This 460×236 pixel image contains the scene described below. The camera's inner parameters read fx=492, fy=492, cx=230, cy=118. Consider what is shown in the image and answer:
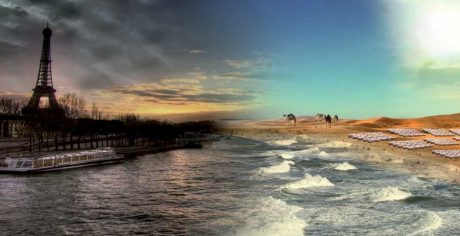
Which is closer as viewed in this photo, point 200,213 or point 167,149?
point 200,213

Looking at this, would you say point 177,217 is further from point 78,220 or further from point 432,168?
point 432,168

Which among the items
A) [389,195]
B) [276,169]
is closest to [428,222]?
[389,195]

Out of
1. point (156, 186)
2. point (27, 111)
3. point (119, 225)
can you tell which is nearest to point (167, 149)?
point (27, 111)

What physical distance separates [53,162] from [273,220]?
41.1m

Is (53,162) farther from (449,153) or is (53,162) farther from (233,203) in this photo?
(449,153)

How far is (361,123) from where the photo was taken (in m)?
132

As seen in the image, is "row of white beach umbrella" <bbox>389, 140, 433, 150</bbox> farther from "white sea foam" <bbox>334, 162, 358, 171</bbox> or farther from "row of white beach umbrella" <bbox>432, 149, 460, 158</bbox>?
"white sea foam" <bbox>334, 162, 358, 171</bbox>

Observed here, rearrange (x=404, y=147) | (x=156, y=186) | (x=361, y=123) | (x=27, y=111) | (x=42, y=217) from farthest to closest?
(x=361, y=123), (x=27, y=111), (x=404, y=147), (x=156, y=186), (x=42, y=217)

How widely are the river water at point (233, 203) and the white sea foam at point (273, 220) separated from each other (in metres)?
0.06

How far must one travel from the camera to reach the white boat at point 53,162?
59244mm

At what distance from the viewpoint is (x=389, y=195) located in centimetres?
3775

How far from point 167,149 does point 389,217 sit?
3170 inches

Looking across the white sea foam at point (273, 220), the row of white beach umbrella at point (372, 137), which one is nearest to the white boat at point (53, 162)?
the white sea foam at point (273, 220)

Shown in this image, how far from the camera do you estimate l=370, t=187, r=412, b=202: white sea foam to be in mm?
37006
